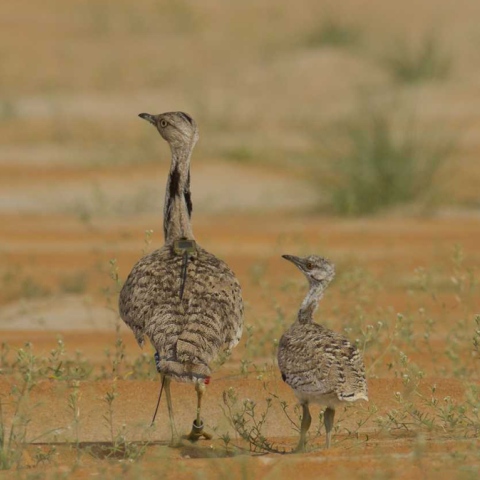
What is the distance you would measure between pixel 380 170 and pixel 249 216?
1956 mm

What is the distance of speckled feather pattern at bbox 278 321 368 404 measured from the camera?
6363mm

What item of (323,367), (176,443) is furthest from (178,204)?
(323,367)

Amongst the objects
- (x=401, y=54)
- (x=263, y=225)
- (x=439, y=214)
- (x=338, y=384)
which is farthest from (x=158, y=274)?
(x=401, y=54)

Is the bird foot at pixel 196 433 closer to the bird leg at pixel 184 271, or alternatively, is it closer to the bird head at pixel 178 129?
the bird leg at pixel 184 271

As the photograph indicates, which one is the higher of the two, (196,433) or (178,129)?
(178,129)

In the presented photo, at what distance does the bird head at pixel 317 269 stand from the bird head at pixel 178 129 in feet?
3.76

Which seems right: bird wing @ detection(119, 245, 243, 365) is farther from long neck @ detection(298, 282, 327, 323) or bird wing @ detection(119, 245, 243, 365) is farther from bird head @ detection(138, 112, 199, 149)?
bird head @ detection(138, 112, 199, 149)

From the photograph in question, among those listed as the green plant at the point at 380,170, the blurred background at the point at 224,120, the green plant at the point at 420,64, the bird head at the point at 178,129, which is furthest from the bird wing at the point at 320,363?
the green plant at the point at 420,64

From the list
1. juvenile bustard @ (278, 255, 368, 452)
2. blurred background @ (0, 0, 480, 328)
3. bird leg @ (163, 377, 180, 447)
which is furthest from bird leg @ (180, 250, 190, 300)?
blurred background @ (0, 0, 480, 328)

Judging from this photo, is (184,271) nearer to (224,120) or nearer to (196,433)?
(196,433)

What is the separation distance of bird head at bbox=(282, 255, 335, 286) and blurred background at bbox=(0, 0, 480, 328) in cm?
518

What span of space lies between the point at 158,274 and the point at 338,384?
4.52ft

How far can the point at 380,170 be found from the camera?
18234mm

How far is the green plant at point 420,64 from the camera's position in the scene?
3152cm
